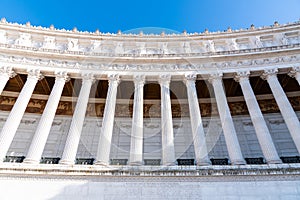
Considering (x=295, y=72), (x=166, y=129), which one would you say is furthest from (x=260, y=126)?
(x=295, y=72)

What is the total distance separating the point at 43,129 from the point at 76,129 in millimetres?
2711

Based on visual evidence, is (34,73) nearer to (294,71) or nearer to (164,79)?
(164,79)

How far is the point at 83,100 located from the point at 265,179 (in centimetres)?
1672

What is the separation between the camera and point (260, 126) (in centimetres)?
2088

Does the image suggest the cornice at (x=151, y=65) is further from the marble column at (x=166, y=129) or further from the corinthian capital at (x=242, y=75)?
the marble column at (x=166, y=129)

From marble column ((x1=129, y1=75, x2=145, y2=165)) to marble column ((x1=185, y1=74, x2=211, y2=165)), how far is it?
4.57 meters

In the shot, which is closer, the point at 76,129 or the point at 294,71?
the point at 76,129

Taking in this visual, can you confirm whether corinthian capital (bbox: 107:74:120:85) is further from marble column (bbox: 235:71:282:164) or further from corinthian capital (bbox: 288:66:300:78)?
corinthian capital (bbox: 288:66:300:78)

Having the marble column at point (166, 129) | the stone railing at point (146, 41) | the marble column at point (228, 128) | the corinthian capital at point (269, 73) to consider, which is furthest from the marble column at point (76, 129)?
the corinthian capital at point (269, 73)

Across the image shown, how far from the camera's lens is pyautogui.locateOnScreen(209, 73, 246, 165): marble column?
19.4 m

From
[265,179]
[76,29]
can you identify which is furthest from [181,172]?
[76,29]

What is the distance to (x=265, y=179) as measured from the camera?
17.0 metres

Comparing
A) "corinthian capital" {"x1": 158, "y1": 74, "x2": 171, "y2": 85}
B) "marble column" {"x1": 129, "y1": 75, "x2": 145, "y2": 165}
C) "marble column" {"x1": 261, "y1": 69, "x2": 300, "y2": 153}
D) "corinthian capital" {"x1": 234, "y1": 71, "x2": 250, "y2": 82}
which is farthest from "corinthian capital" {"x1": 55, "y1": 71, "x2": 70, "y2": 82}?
"marble column" {"x1": 261, "y1": 69, "x2": 300, "y2": 153}

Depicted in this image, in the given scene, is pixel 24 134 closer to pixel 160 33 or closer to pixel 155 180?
pixel 155 180
